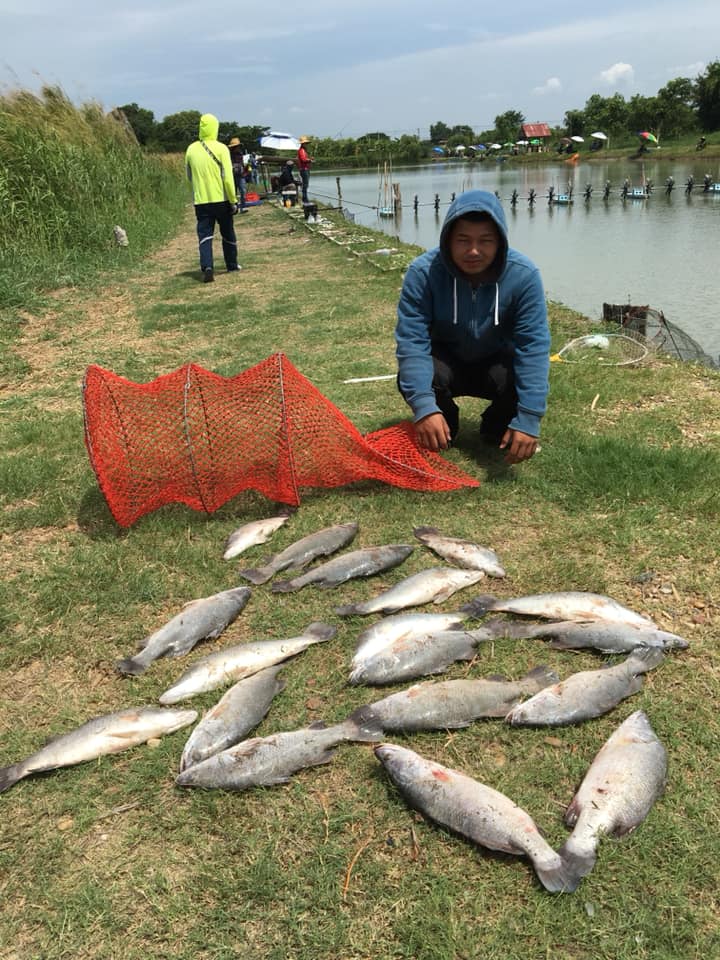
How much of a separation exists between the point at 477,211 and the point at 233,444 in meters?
2.15

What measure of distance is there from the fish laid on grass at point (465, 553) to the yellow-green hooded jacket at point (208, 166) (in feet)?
31.3

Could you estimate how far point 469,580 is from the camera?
3436 millimetres

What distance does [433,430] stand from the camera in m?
4.18

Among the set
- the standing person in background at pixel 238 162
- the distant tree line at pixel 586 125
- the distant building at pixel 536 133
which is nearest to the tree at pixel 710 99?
the distant tree line at pixel 586 125

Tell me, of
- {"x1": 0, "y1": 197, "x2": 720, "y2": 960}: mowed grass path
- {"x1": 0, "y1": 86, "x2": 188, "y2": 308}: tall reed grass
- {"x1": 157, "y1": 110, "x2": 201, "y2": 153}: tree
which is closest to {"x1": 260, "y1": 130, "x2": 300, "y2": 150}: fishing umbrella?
{"x1": 0, "y1": 86, "x2": 188, "y2": 308}: tall reed grass

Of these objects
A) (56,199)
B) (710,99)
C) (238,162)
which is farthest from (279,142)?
(710,99)

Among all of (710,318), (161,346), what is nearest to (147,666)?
(161,346)

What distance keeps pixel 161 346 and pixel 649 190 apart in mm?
40177

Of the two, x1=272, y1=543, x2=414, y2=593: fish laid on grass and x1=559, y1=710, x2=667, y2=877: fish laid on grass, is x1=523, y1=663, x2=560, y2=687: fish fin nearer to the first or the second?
x1=559, y1=710, x2=667, y2=877: fish laid on grass

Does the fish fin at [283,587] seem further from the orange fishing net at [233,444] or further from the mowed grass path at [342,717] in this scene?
the orange fishing net at [233,444]

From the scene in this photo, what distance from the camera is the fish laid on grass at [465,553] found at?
3.51m

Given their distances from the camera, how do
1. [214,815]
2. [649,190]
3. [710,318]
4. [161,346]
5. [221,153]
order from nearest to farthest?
1. [214,815]
2. [161,346]
3. [221,153]
4. [710,318]
5. [649,190]

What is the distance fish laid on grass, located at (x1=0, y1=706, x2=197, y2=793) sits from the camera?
2469 mm

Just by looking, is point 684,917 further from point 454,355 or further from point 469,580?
point 454,355
